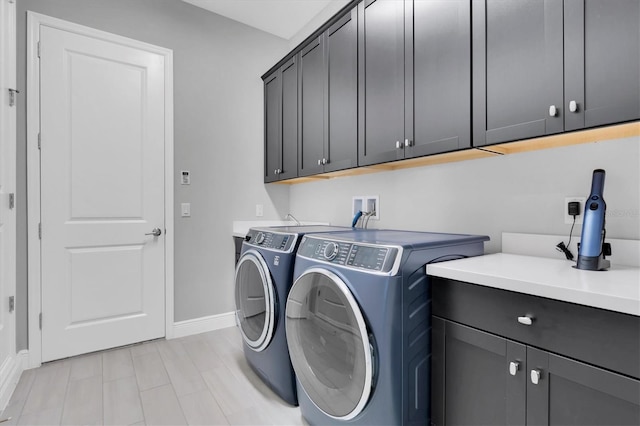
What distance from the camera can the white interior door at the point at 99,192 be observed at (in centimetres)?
220

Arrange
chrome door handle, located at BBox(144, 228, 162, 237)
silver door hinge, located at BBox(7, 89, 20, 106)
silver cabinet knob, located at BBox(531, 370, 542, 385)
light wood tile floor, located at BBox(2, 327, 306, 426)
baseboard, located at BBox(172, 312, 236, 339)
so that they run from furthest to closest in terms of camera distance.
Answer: baseboard, located at BBox(172, 312, 236, 339) → chrome door handle, located at BBox(144, 228, 162, 237) → silver door hinge, located at BBox(7, 89, 20, 106) → light wood tile floor, located at BBox(2, 327, 306, 426) → silver cabinet knob, located at BBox(531, 370, 542, 385)

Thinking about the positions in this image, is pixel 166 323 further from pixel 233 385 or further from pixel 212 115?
pixel 212 115

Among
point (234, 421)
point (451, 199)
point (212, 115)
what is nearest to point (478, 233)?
point (451, 199)

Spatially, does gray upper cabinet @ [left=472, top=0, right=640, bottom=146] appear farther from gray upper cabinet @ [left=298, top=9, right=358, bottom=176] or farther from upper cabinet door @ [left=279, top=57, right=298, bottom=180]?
upper cabinet door @ [left=279, top=57, right=298, bottom=180]

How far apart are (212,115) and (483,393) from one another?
2.75 m

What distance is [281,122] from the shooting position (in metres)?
2.79

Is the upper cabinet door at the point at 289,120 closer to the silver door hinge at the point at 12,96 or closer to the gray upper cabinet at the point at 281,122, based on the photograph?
the gray upper cabinet at the point at 281,122

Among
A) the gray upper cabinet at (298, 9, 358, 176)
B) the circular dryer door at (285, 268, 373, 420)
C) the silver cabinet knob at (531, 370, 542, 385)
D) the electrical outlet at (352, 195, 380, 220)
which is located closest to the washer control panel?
the circular dryer door at (285, 268, 373, 420)

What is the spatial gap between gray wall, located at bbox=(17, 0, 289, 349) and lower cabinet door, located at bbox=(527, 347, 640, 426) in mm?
2469

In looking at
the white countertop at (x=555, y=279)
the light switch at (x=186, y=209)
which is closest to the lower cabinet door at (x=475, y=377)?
the white countertop at (x=555, y=279)

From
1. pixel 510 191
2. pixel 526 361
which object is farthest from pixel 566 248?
pixel 526 361

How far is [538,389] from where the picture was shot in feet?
3.08

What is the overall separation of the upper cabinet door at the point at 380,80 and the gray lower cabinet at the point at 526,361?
2.93ft

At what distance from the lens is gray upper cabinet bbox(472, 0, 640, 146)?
1.00 m
